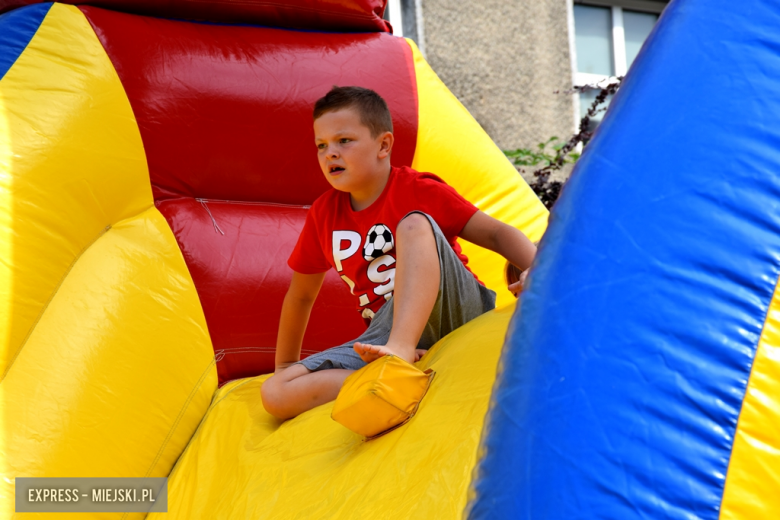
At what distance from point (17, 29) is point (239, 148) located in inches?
19.7

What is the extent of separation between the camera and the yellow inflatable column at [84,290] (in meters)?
1.20

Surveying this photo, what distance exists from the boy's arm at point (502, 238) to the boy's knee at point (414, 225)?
0.17m

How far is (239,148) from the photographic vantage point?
1.67 metres

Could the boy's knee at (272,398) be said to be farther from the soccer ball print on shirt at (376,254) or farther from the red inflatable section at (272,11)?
the red inflatable section at (272,11)

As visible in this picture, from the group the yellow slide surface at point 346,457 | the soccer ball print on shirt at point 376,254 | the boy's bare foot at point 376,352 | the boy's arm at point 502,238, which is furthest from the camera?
the soccer ball print on shirt at point 376,254

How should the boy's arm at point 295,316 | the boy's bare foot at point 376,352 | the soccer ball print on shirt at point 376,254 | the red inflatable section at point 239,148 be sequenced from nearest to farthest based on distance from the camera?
the boy's bare foot at point 376,352, the soccer ball print on shirt at point 376,254, the boy's arm at point 295,316, the red inflatable section at point 239,148

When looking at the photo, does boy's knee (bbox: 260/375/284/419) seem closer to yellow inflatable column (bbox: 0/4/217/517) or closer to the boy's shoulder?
yellow inflatable column (bbox: 0/4/217/517)

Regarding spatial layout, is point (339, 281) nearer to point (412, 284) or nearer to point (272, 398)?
point (272, 398)

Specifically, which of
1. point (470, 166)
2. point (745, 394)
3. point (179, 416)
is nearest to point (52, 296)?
point (179, 416)

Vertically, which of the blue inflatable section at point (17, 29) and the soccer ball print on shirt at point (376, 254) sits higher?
the blue inflatable section at point (17, 29)

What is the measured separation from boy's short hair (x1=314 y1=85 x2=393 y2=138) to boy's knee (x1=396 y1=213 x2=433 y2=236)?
0.94 ft

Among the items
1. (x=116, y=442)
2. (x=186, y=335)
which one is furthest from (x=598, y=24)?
(x=116, y=442)

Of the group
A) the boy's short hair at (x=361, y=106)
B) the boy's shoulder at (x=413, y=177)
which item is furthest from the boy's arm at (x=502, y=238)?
the boy's short hair at (x=361, y=106)

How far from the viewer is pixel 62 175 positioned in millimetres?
1371
